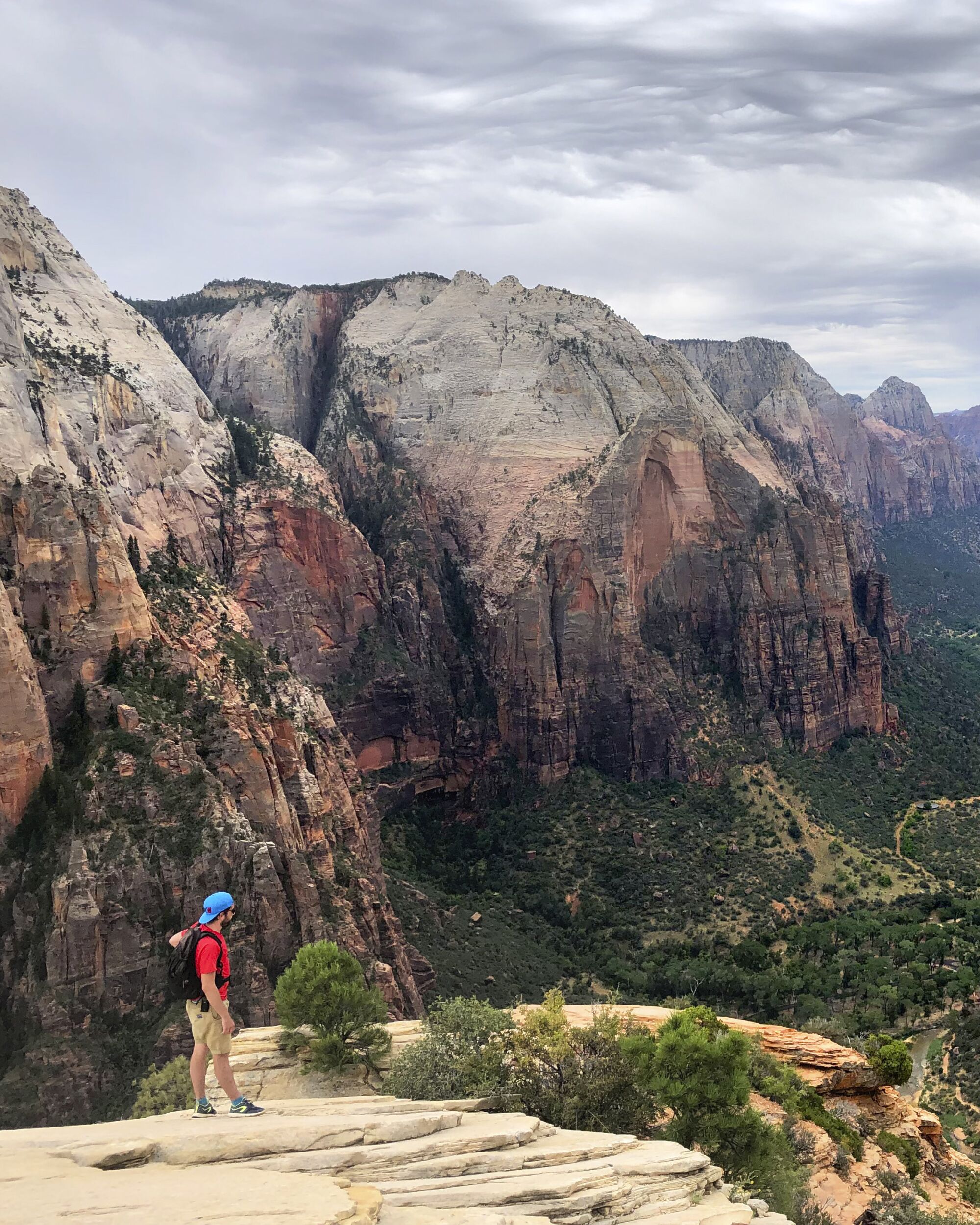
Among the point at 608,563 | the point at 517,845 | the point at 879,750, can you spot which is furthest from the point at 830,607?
the point at 517,845

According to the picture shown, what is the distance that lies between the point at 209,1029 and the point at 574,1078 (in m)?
12.5

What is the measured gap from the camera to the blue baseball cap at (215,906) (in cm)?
2073

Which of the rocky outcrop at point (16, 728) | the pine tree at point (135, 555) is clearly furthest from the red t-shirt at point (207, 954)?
the pine tree at point (135, 555)

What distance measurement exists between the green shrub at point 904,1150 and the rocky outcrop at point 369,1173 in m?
22.4

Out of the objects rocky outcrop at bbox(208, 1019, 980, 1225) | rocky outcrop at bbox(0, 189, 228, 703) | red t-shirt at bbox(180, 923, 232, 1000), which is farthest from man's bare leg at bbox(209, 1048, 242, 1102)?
rocky outcrop at bbox(0, 189, 228, 703)

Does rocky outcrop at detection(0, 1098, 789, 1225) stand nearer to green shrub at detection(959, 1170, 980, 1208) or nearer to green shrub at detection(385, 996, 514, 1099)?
green shrub at detection(385, 996, 514, 1099)

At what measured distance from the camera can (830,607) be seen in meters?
122

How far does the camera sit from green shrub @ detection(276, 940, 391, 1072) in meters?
31.5

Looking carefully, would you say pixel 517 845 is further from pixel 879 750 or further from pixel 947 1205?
pixel 947 1205

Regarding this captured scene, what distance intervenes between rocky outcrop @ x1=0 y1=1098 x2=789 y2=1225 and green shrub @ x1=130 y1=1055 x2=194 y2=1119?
12801 millimetres

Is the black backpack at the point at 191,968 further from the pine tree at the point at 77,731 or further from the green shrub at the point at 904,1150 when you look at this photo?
the green shrub at the point at 904,1150

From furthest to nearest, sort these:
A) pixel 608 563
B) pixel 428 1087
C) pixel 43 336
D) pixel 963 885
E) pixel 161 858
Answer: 1. pixel 608 563
2. pixel 963 885
3. pixel 43 336
4. pixel 161 858
5. pixel 428 1087

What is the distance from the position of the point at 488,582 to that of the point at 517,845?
109 feet

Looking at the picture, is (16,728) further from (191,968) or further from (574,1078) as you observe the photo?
(574,1078)
